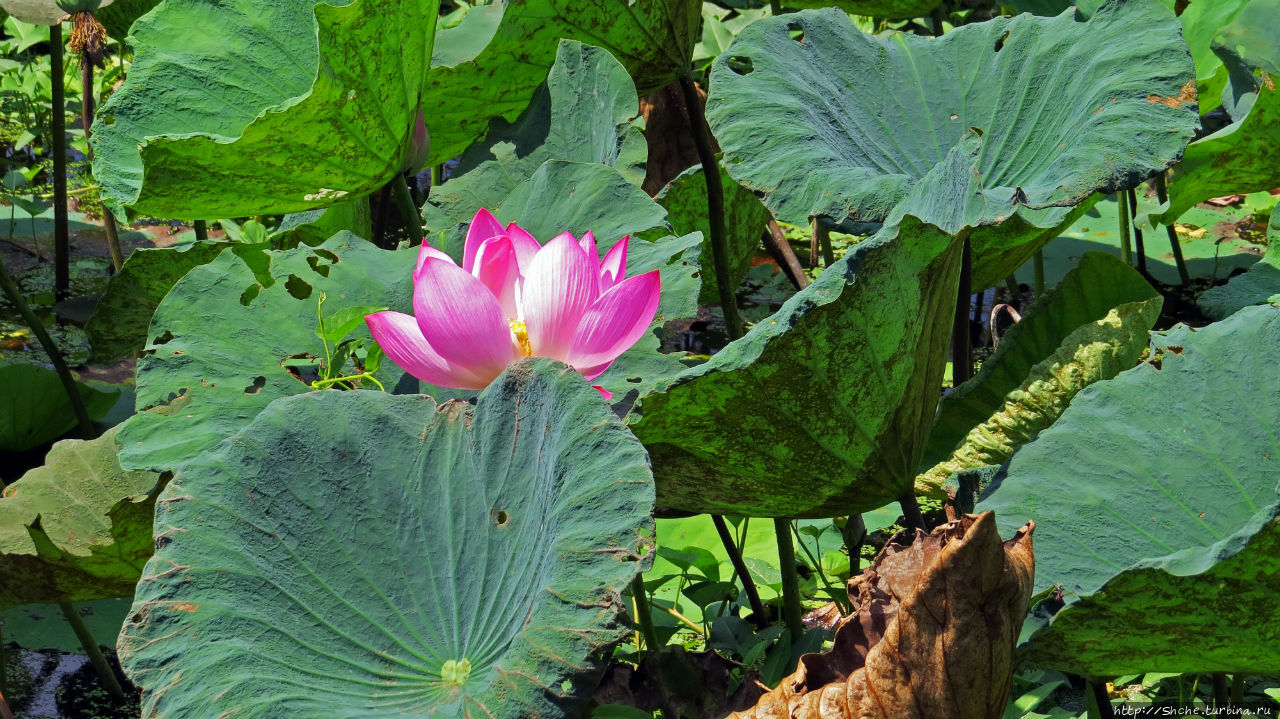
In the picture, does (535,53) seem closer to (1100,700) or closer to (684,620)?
(684,620)

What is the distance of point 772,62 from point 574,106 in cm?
24

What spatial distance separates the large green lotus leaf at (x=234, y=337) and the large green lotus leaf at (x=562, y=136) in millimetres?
146

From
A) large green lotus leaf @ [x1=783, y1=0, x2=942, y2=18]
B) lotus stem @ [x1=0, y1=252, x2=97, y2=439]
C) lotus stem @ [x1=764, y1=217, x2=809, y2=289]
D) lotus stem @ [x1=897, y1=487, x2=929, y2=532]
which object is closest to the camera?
lotus stem @ [x1=897, y1=487, x2=929, y2=532]

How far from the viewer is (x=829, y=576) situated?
153 cm

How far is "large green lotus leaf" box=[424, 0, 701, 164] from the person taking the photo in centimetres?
131

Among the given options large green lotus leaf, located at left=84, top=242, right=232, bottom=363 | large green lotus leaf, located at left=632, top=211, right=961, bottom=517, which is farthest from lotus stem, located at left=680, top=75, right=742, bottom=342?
large green lotus leaf, located at left=84, top=242, right=232, bottom=363

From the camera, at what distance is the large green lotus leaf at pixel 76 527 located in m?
1.07

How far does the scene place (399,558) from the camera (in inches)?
31.3

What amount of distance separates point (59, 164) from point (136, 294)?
3.08ft

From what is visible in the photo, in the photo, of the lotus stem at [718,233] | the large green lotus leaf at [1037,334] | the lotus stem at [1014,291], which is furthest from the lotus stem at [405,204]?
the lotus stem at [1014,291]

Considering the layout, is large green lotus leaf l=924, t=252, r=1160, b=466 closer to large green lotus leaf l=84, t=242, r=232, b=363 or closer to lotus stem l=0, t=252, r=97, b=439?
large green lotus leaf l=84, t=242, r=232, b=363

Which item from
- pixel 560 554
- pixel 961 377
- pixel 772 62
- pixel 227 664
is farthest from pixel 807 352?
pixel 961 377

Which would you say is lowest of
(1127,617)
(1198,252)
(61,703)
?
(61,703)

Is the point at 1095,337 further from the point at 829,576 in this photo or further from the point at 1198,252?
the point at 1198,252
